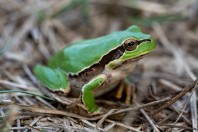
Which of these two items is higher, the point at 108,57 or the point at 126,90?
the point at 108,57

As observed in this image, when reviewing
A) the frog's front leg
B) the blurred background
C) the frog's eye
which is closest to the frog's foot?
the blurred background

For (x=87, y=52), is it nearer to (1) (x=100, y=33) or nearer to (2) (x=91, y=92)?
(2) (x=91, y=92)

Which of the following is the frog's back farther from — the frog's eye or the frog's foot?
the frog's foot

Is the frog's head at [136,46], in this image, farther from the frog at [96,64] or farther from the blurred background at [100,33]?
the blurred background at [100,33]

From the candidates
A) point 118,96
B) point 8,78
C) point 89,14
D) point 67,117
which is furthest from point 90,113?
point 89,14

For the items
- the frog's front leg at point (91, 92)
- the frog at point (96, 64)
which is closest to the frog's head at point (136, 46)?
the frog at point (96, 64)

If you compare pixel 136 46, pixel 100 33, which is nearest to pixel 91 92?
pixel 136 46
